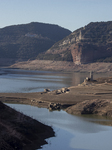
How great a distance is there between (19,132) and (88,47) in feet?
491

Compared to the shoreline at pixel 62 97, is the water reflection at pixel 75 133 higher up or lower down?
lower down

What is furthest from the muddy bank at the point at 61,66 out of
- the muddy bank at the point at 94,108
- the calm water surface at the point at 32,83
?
the muddy bank at the point at 94,108

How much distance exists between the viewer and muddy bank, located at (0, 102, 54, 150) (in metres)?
17.3

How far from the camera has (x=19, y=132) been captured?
18.9 meters

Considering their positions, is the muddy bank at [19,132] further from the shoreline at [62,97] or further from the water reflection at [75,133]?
the shoreline at [62,97]

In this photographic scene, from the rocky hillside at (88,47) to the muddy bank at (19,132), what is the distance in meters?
143

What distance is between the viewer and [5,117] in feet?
65.7

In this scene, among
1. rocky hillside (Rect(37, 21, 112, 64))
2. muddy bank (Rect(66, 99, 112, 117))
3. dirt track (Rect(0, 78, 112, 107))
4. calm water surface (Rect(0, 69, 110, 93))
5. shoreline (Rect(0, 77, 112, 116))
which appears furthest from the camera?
Result: rocky hillside (Rect(37, 21, 112, 64))

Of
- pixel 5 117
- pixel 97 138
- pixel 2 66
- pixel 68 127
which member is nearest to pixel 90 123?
pixel 68 127

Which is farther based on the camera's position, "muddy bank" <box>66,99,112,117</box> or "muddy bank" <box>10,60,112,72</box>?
"muddy bank" <box>10,60,112,72</box>

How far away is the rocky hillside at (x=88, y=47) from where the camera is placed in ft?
546

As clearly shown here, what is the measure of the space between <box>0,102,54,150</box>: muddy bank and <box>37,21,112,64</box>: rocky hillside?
469 feet

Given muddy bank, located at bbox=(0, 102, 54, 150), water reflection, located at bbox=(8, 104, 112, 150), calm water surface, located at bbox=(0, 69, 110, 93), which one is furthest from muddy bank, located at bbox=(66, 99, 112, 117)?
calm water surface, located at bbox=(0, 69, 110, 93)

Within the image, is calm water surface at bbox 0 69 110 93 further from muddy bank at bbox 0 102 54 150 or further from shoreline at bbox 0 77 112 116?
muddy bank at bbox 0 102 54 150
